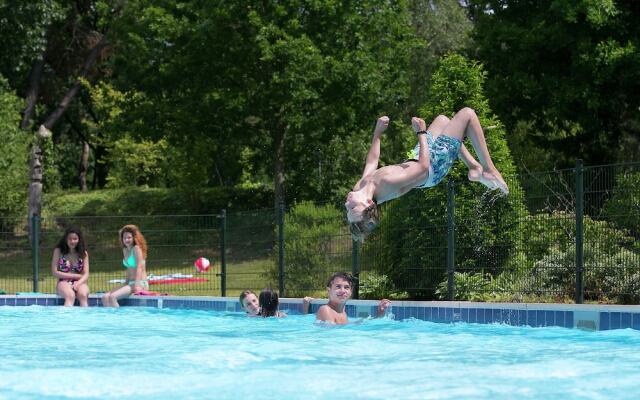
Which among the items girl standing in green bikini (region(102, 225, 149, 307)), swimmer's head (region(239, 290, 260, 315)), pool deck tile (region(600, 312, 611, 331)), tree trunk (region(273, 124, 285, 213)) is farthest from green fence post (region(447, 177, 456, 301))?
tree trunk (region(273, 124, 285, 213))

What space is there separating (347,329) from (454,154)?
2784 millimetres

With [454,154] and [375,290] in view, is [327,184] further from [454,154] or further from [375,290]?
[454,154]

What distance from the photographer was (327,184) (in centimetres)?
3027

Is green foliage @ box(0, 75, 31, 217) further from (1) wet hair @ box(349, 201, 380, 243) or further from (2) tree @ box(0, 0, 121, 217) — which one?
(1) wet hair @ box(349, 201, 380, 243)

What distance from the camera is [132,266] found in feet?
50.3

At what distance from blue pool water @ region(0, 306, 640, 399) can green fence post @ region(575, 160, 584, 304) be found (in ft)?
4.18

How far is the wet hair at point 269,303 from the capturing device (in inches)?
480

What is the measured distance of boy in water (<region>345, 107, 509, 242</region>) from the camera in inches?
342

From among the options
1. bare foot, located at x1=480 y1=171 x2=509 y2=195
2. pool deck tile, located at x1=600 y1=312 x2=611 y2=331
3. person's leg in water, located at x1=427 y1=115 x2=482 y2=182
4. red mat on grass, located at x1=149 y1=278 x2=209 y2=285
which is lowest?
red mat on grass, located at x1=149 y1=278 x2=209 y2=285

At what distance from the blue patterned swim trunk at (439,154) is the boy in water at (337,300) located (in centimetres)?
229

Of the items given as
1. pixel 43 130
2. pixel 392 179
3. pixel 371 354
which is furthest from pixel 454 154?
pixel 43 130

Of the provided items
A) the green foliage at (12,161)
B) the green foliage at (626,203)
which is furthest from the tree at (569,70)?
the green foliage at (12,161)

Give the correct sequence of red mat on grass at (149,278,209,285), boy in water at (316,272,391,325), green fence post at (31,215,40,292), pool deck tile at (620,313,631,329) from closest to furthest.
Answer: pool deck tile at (620,313,631,329) < boy in water at (316,272,391,325) < green fence post at (31,215,40,292) < red mat on grass at (149,278,209,285)

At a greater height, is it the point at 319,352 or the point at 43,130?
the point at 43,130
